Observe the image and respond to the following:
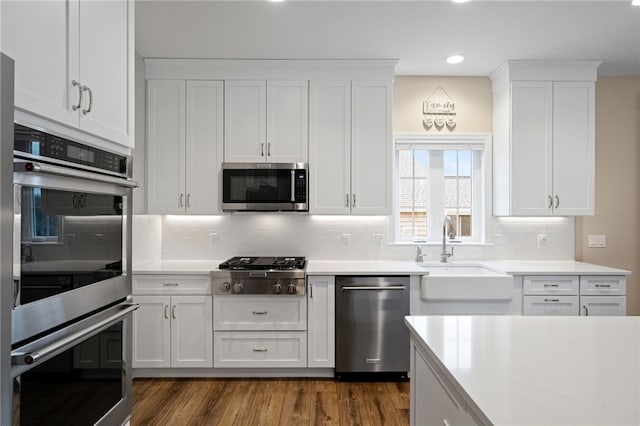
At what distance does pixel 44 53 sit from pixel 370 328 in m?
2.72

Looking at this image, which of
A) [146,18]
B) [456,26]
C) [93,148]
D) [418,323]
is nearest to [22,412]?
[93,148]

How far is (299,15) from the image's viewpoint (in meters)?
2.68

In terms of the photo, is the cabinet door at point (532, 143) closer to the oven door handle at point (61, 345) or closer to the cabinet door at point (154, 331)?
the cabinet door at point (154, 331)

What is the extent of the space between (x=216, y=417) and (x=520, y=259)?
120 inches

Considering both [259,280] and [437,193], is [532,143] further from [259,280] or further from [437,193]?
[259,280]

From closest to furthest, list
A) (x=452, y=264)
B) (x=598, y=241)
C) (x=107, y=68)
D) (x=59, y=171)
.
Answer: (x=59, y=171)
(x=107, y=68)
(x=452, y=264)
(x=598, y=241)

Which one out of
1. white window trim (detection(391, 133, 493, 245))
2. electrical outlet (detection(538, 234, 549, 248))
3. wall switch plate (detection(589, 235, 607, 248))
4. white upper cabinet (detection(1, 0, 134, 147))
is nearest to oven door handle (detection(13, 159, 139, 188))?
white upper cabinet (detection(1, 0, 134, 147))

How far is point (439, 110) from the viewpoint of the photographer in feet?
12.6

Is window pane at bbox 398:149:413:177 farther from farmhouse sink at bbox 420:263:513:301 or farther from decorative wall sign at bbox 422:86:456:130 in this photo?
farmhouse sink at bbox 420:263:513:301

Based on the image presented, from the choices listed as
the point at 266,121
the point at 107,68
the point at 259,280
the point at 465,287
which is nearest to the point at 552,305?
the point at 465,287

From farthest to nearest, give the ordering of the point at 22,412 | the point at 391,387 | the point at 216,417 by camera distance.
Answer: the point at 391,387 → the point at 216,417 → the point at 22,412

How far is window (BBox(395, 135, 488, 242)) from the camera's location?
13.0 ft

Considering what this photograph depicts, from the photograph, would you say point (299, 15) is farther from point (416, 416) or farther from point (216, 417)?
point (216, 417)

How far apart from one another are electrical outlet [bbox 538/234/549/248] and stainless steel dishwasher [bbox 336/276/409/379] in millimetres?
1635
